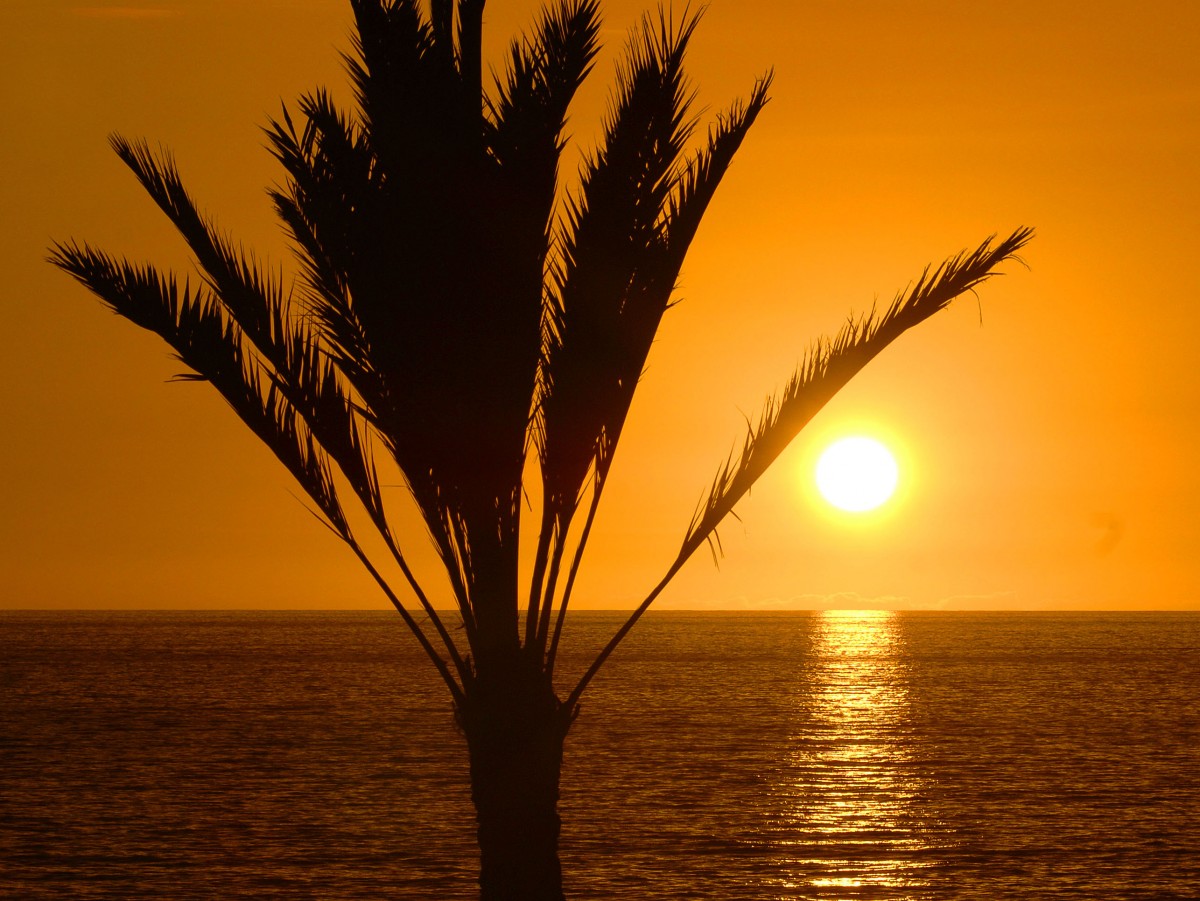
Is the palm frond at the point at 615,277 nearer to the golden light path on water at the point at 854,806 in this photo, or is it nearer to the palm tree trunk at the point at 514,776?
the palm tree trunk at the point at 514,776

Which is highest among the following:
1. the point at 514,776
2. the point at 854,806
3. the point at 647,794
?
the point at 514,776

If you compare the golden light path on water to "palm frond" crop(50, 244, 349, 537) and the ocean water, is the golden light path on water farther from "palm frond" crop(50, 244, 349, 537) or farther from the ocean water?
"palm frond" crop(50, 244, 349, 537)

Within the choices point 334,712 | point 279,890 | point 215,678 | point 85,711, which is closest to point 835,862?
point 279,890

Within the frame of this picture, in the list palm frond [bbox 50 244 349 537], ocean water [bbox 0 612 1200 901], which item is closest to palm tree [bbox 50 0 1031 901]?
palm frond [bbox 50 244 349 537]

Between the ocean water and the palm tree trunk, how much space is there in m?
11.9

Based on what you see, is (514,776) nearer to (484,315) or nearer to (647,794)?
(484,315)

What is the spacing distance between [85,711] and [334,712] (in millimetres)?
11263

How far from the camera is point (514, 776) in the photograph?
8680 mm

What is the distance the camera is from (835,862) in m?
23.2

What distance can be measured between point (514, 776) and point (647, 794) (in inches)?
918

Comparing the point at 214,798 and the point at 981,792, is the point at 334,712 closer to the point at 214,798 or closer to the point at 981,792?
the point at 214,798

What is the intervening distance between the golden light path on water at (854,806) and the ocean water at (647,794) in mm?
104

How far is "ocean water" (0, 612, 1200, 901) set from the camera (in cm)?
2153

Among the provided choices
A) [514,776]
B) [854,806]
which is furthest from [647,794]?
[514,776]
